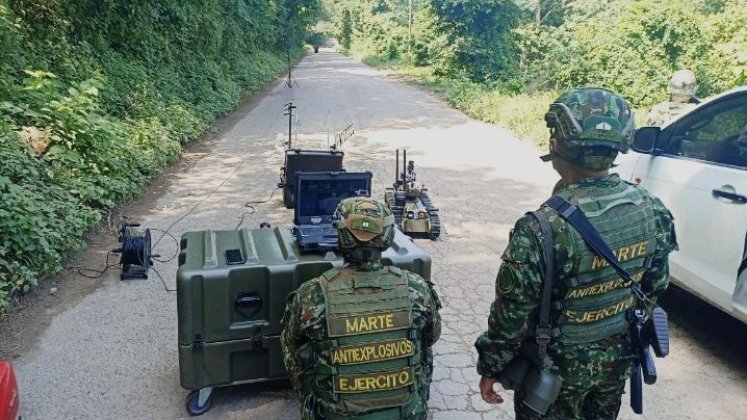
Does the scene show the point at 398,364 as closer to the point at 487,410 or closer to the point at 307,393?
the point at 307,393

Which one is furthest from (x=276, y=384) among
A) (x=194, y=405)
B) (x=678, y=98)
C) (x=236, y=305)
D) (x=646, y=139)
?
(x=678, y=98)

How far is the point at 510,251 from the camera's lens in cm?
210

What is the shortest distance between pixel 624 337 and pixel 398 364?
2.87 ft

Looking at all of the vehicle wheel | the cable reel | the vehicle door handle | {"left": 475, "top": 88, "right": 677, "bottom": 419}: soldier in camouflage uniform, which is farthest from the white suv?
the cable reel

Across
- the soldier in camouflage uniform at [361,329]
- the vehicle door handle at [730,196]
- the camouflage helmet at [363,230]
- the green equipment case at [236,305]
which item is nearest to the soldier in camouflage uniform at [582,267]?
the soldier in camouflage uniform at [361,329]

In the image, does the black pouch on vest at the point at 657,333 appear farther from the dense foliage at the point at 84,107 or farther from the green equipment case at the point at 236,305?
the dense foliage at the point at 84,107

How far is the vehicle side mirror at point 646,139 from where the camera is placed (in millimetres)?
4312

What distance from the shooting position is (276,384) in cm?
357

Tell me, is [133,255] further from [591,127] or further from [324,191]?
[591,127]

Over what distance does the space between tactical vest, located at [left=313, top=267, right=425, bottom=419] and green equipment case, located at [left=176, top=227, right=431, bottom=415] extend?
2.68 feet

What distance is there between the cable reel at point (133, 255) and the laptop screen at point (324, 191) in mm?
1580

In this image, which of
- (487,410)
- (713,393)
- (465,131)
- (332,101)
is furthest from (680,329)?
(332,101)

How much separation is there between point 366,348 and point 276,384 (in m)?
1.55

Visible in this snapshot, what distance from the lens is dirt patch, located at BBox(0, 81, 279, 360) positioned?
4170 millimetres
